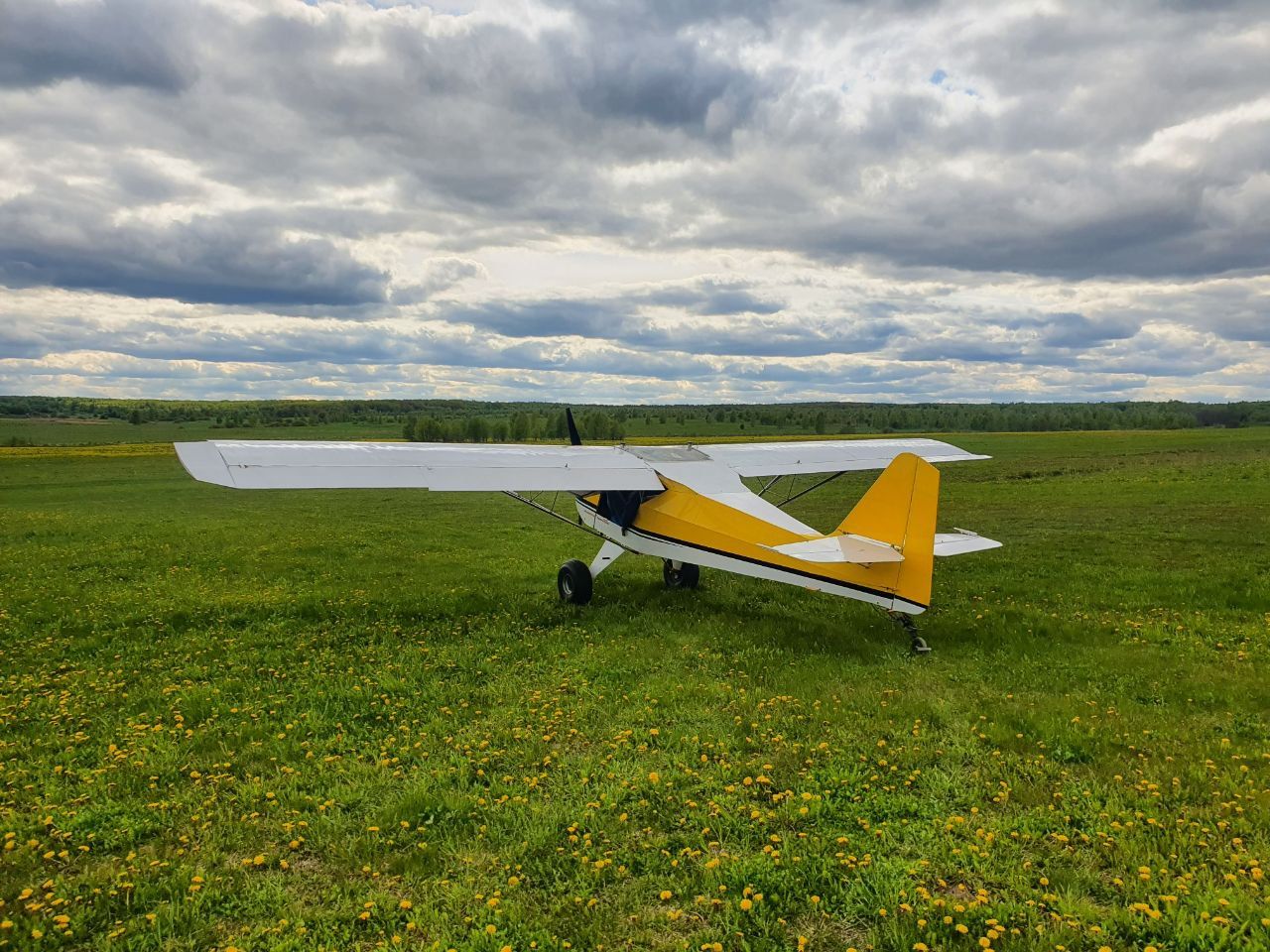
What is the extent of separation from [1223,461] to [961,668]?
3528 centimetres

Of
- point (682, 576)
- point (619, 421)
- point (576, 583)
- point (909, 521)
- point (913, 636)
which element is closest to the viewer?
point (909, 521)

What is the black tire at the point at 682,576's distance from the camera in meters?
12.7

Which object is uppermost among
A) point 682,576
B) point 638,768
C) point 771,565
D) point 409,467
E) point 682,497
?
point 409,467

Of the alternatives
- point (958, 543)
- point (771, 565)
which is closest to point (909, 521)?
point (958, 543)

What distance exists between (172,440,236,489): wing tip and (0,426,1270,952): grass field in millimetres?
2380

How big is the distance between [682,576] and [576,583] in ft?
7.12

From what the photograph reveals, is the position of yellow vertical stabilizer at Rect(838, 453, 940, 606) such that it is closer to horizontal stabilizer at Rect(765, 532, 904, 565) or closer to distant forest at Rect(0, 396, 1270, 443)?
horizontal stabilizer at Rect(765, 532, 904, 565)

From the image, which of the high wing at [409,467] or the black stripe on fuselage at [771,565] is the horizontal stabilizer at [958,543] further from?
the high wing at [409,467]

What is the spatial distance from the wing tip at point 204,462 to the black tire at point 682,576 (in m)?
7.22

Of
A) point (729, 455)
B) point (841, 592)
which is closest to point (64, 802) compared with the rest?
Result: point (841, 592)

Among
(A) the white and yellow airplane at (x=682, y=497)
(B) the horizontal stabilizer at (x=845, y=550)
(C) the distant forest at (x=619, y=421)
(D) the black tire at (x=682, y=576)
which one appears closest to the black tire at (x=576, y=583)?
(A) the white and yellow airplane at (x=682, y=497)

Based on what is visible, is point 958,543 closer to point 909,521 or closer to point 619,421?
point 909,521

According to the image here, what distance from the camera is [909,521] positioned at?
8203 mm

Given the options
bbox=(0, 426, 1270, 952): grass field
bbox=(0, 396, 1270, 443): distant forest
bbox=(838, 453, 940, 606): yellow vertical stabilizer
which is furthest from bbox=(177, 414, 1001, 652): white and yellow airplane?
bbox=(0, 396, 1270, 443): distant forest
